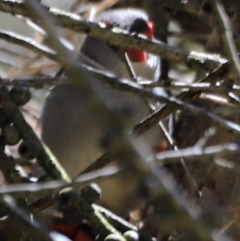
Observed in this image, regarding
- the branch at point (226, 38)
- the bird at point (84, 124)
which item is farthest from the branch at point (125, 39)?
the bird at point (84, 124)

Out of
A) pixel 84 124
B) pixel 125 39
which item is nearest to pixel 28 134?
pixel 125 39

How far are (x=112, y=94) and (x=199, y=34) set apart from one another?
27 cm

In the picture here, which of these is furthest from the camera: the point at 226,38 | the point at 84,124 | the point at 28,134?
the point at 84,124

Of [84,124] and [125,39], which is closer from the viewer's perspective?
[125,39]

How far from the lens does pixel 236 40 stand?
45 cm

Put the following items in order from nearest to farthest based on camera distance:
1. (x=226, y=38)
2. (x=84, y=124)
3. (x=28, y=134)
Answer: (x=226, y=38) → (x=28, y=134) → (x=84, y=124)

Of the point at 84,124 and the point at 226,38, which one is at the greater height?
the point at 226,38

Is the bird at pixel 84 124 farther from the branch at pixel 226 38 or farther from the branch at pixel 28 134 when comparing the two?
the branch at pixel 226 38

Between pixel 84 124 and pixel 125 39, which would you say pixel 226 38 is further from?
pixel 84 124

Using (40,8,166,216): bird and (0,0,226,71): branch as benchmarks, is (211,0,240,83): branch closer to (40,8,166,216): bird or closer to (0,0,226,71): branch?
(0,0,226,71): branch

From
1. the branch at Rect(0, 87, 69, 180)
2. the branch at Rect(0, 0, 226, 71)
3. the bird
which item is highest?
the branch at Rect(0, 0, 226, 71)

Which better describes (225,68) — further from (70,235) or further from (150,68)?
Result: (150,68)

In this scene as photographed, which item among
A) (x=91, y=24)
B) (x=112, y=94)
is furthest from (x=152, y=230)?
(x=91, y=24)

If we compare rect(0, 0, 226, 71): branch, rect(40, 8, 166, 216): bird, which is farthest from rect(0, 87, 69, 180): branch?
rect(40, 8, 166, 216): bird
